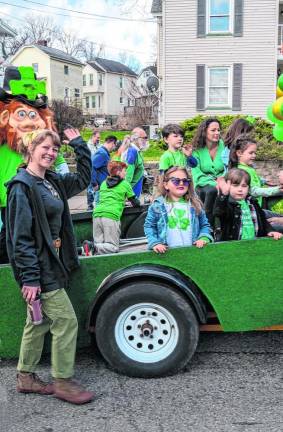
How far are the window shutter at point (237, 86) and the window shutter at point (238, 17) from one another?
122 centimetres

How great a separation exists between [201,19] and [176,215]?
18.3m

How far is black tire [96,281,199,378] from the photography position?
3.46 m

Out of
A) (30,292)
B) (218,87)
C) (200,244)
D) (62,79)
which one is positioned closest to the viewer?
(30,292)

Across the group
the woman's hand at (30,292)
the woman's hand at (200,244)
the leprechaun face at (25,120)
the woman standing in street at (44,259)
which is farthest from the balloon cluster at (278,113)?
the woman's hand at (30,292)

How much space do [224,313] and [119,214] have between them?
6.64 feet

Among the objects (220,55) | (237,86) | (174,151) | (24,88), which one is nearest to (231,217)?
(174,151)

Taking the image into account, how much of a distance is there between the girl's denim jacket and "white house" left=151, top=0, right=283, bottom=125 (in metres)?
17.5

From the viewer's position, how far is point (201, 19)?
20297mm

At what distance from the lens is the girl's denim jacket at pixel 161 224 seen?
3.70 m

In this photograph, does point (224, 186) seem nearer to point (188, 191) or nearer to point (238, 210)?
point (238, 210)

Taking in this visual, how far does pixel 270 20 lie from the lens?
2033cm

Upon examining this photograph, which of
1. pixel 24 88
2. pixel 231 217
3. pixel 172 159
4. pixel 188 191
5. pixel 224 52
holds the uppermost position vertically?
pixel 224 52

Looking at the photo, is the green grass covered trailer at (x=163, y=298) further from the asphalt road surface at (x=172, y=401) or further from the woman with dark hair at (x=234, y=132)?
the woman with dark hair at (x=234, y=132)

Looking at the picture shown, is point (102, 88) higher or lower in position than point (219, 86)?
higher
